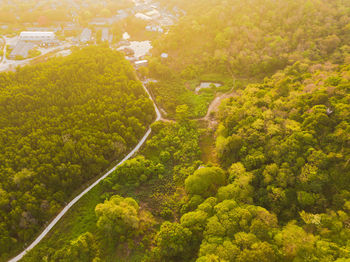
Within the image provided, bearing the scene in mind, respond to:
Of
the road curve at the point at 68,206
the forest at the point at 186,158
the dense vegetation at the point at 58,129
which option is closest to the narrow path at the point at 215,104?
the forest at the point at 186,158

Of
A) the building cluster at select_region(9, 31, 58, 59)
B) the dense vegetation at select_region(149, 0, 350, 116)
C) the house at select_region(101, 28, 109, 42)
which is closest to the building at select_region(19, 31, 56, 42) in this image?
the building cluster at select_region(9, 31, 58, 59)

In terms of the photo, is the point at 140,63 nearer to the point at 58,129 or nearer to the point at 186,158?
the point at 58,129

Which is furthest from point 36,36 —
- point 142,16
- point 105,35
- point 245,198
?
point 245,198

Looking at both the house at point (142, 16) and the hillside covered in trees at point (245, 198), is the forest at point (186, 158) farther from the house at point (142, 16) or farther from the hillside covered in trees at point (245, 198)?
the house at point (142, 16)

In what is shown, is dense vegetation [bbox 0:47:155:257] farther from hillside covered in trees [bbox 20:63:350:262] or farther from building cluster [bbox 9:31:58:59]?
building cluster [bbox 9:31:58:59]

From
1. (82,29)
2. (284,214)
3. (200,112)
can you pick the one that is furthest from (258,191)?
(82,29)

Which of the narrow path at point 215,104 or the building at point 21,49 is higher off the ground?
the building at point 21,49

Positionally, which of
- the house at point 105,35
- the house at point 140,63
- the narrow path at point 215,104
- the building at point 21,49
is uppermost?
the house at point 105,35
